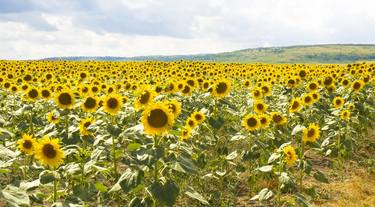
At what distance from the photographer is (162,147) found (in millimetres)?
5414

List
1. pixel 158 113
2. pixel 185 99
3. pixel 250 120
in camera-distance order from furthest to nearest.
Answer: pixel 185 99 → pixel 250 120 → pixel 158 113

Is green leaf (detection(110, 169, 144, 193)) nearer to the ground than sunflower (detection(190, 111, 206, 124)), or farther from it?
farther from it

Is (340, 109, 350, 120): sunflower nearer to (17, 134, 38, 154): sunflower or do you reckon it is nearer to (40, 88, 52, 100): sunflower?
(40, 88, 52, 100): sunflower

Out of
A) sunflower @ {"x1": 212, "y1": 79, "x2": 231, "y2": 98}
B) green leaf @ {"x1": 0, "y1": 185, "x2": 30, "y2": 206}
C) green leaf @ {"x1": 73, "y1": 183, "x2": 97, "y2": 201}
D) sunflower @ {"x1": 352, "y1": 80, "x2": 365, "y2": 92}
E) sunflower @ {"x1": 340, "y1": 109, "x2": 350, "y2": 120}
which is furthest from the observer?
sunflower @ {"x1": 352, "y1": 80, "x2": 365, "y2": 92}

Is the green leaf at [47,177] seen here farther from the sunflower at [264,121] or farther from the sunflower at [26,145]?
the sunflower at [264,121]

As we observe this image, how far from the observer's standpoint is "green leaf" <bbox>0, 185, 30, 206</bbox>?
3098mm

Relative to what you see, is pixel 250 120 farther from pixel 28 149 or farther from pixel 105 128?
pixel 28 149

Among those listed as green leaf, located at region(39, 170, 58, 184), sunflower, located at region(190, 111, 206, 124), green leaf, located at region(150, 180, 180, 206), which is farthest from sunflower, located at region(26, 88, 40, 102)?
green leaf, located at region(150, 180, 180, 206)

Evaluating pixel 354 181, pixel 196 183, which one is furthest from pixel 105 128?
pixel 354 181

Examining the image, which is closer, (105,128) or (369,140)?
(105,128)

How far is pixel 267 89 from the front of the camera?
14.5 meters

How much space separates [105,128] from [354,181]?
623 centimetres

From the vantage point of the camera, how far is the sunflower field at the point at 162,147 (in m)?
5.49

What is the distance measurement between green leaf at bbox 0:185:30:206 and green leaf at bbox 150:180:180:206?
2.05 meters
